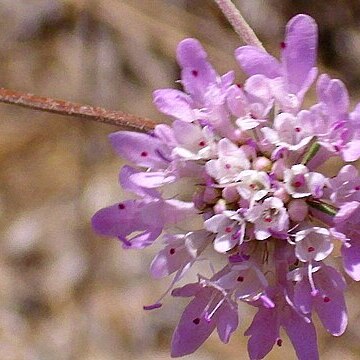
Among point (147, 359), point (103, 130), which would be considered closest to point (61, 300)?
point (147, 359)

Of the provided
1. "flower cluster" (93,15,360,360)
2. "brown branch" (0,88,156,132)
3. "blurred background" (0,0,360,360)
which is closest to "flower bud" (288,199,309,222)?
"flower cluster" (93,15,360,360)

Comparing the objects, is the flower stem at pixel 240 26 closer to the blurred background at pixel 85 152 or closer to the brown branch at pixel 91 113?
the brown branch at pixel 91 113

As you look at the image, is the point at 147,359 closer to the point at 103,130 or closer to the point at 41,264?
the point at 41,264

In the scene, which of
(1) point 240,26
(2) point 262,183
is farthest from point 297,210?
(1) point 240,26

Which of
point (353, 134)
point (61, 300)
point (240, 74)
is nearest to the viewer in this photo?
point (353, 134)

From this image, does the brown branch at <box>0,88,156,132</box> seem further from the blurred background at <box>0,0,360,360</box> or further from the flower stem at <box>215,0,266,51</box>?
the blurred background at <box>0,0,360,360</box>
